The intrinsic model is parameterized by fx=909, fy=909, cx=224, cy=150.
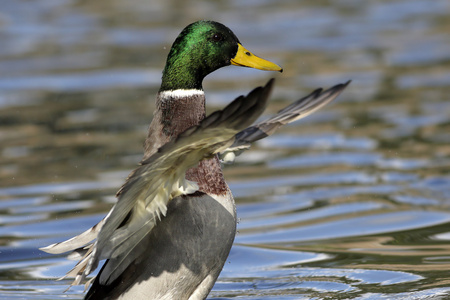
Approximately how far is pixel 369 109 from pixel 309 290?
18.3 feet

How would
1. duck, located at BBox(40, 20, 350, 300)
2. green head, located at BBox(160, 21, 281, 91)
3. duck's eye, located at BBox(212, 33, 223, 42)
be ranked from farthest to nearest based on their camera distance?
1. duck's eye, located at BBox(212, 33, 223, 42)
2. green head, located at BBox(160, 21, 281, 91)
3. duck, located at BBox(40, 20, 350, 300)

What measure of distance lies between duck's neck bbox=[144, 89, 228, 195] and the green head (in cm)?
7

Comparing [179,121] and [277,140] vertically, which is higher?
[179,121]

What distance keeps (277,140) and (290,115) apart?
17.7 feet

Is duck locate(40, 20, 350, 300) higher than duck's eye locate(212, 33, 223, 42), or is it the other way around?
duck's eye locate(212, 33, 223, 42)

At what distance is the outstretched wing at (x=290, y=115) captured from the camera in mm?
4902

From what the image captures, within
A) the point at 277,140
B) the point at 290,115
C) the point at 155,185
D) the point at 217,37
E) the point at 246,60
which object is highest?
the point at 217,37

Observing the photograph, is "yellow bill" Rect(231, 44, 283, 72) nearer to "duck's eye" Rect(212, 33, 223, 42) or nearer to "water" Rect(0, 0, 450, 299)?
"duck's eye" Rect(212, 33, 223, 42)

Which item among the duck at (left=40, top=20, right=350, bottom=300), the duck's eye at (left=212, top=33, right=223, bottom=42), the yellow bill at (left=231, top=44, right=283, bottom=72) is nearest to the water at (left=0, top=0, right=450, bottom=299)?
the duck at (left=40, top=20, right=350, bottom=300)

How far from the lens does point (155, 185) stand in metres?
4.43

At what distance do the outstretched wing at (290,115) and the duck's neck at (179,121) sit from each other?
0.18 metres

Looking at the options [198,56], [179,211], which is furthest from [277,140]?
[179,211]

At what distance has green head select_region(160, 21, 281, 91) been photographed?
518 cm

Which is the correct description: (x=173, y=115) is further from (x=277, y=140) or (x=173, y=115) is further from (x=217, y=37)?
(x=277, y=140)
